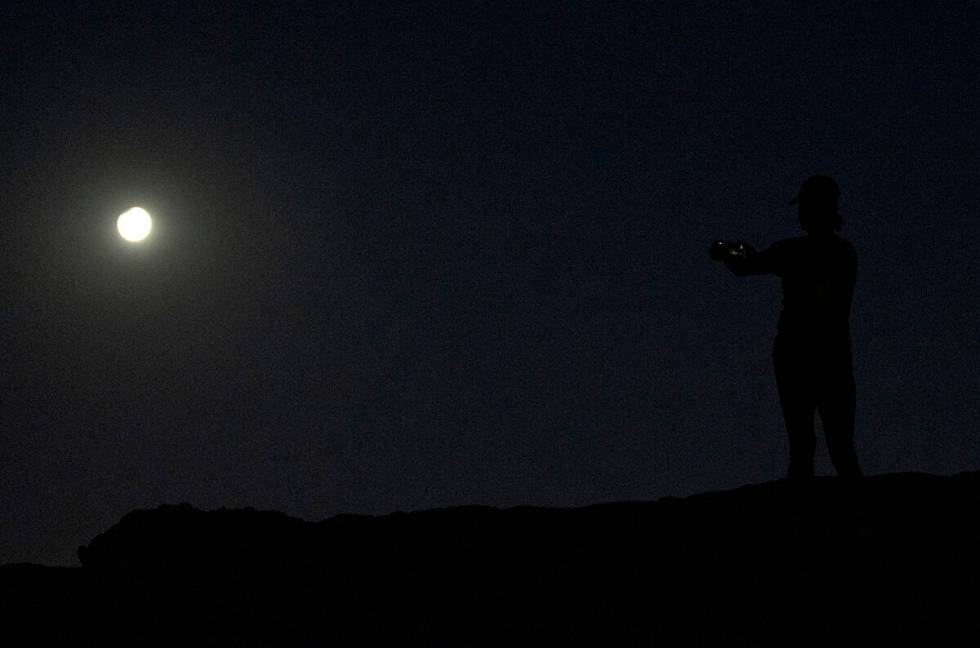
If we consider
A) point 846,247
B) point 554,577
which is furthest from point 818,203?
point 554,577

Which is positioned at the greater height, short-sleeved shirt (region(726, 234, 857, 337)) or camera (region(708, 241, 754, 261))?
camera (region(708, 241, 754, 261))

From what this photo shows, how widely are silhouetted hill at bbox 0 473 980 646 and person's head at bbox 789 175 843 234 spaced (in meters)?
2.12

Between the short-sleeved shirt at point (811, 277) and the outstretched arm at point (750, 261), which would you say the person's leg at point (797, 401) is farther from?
the outstretched arm at point (750, 261)

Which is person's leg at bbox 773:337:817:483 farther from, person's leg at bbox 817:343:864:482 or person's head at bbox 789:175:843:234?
person's head at bbox 789:175:843:234

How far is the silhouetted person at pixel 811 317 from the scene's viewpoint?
8.01 metres

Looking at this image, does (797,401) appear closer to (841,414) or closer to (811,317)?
(841,414)

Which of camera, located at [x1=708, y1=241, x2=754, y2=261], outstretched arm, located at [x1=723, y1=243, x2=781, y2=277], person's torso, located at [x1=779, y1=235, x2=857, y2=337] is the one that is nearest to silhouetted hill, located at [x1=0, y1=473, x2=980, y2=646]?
person's torso, located at [x1=779, y1=235, x2=857, y2=337]

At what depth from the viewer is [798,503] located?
8492 millimetres

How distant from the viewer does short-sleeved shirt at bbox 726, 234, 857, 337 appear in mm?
8008

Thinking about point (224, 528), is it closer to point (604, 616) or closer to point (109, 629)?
point (109, 629)

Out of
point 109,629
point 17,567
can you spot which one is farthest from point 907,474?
point 17,567

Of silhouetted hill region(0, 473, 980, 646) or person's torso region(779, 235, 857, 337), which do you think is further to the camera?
silhouetted hill region(0, 473, 980, 646)

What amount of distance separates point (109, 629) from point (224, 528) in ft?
8.09

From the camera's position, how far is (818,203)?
8047mm
